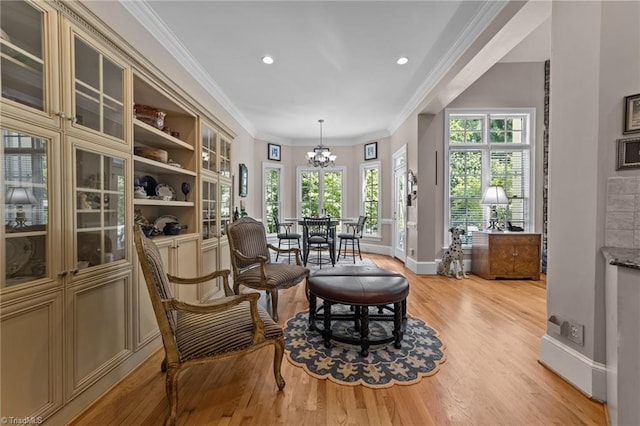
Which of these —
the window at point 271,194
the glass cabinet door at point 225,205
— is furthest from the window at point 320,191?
the glass cabinet door at point 225,205

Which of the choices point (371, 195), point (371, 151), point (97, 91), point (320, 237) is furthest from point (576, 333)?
point (371, 151)

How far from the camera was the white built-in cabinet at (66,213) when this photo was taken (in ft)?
4.07

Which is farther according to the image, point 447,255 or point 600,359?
point 447,255

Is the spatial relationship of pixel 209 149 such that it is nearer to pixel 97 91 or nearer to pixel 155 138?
pixel 155 138

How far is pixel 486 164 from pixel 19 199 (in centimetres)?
564

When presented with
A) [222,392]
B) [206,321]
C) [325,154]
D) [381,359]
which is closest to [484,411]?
[381,359]

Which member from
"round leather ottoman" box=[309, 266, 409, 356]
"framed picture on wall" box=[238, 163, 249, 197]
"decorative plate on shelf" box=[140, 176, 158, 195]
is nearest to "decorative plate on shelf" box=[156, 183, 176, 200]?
"decorative plate on shelf" box=[140, 176, 158, 195]

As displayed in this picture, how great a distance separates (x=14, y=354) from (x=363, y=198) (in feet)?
20.8

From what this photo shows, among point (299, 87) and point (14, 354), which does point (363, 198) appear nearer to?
point (299, 87)

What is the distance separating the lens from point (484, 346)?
2260mm

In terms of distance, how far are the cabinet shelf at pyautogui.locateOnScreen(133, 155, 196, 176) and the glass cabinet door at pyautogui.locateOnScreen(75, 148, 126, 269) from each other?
260 mm

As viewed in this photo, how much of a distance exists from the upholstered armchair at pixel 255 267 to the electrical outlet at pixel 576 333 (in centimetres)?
219

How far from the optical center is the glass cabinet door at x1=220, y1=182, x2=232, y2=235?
141 inches

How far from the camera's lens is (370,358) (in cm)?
207
